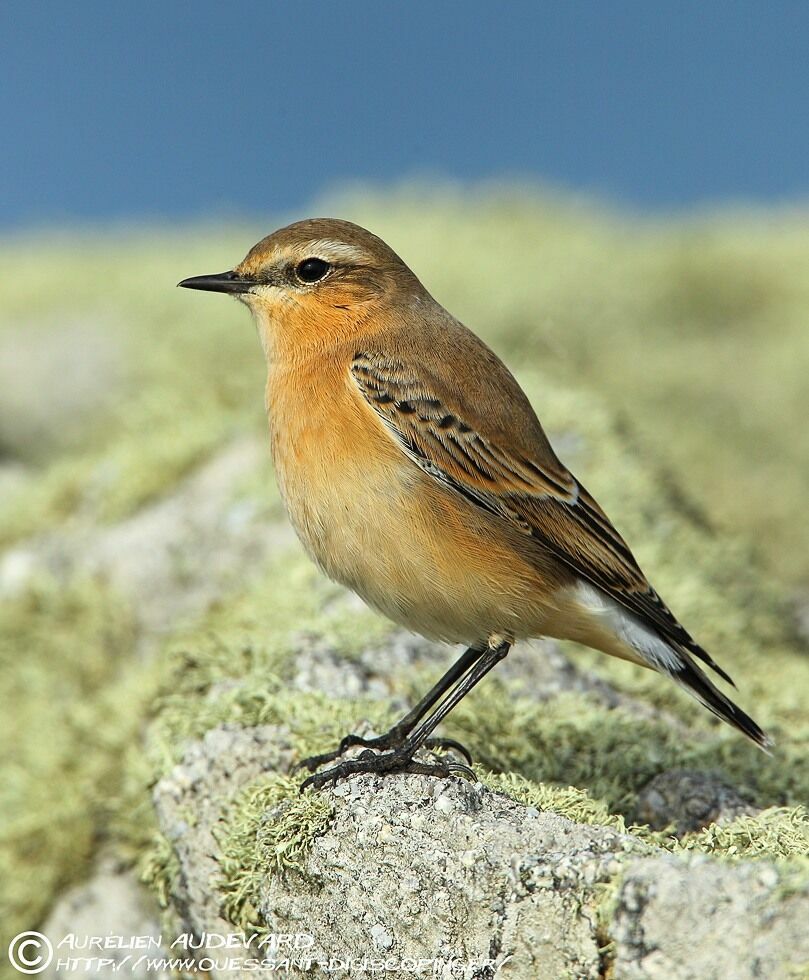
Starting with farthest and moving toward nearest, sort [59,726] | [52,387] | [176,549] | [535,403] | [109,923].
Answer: [52,387] → [535,403] → [176,549] → [59,726] → [109,923]

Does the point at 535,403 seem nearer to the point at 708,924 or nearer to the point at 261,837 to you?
the point at 261,837

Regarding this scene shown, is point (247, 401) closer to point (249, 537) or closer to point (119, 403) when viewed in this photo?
point (119, 403)

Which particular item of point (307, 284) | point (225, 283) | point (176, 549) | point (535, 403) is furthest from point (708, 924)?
point (535, 403)

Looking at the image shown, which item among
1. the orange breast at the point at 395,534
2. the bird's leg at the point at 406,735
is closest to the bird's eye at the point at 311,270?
the orange breast at the point at 395,534

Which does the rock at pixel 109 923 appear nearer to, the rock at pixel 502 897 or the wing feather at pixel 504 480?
the rock at pixel 502 897

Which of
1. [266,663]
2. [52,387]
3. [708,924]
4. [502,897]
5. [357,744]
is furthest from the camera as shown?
[52,387]

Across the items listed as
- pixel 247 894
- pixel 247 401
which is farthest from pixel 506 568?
pixel 247 401

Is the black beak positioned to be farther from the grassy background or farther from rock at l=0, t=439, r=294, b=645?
rock at l=0, t=439, r=294, b=645
